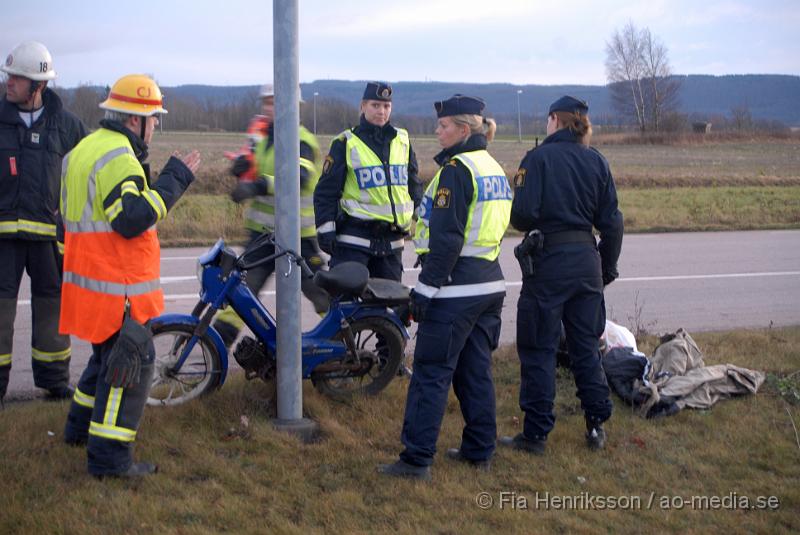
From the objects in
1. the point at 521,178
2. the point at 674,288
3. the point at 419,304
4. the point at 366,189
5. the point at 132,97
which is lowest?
the point at 674,288

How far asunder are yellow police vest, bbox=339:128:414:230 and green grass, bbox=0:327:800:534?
1.26 m

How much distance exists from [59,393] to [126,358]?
6.88 feet

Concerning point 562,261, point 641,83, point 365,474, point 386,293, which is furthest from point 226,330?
point 641,83

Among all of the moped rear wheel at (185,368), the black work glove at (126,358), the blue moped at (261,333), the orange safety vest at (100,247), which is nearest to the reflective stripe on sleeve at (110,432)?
the black work glove at (126,358)

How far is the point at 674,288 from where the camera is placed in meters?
11.3

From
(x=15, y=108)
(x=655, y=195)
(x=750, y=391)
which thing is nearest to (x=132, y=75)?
(x=15, y=108)

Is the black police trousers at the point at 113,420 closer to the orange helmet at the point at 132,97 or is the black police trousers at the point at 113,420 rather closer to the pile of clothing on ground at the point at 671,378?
the orange helmet at the point at 132,97

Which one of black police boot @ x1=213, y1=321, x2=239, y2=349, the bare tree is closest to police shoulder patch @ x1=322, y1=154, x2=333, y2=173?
black police boot @ x1=213, y1=321, x2=239, y2=349

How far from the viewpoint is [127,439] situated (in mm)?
4688

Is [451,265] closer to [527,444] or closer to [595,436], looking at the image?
[527,444]

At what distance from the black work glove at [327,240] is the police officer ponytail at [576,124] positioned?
71.4 inches

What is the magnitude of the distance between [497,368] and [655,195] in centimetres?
1657

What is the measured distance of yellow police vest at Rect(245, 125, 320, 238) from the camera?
6.63 metres

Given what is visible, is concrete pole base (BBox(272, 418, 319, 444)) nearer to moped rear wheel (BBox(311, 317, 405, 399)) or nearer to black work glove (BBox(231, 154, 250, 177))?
moped rear wheel (BBox(311, 317, 405, 399))
